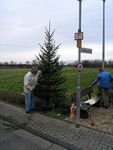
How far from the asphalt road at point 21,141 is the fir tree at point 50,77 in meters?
2.91

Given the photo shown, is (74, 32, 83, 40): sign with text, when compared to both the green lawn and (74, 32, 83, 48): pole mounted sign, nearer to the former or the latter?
(74, 32, 83, 48): pole mounted sign

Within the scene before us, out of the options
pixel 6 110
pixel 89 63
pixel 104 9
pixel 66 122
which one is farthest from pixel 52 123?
pixel 89 63

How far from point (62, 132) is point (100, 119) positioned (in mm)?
2194

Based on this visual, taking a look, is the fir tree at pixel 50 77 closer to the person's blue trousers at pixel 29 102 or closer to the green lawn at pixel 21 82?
the person's blue trousers at pixel 29 102

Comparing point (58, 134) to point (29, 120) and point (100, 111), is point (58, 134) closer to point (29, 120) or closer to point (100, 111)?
point (29, 120)

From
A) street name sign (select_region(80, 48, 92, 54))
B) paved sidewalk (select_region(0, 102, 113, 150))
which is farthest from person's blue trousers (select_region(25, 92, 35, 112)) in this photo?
street name sign (select_region(80, 48, 92, 54))

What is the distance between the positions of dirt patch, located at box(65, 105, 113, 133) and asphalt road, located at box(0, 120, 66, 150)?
1958 mm

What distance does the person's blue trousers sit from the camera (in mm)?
11625

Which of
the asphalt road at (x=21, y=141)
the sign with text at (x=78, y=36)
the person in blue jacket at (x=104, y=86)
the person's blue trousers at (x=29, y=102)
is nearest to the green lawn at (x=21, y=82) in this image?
the person in blue jacket at (x=104, y=86)

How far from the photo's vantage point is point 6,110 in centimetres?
1228

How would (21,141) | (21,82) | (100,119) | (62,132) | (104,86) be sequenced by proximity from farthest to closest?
(21,82) < (104,86) < (100,119) < (62,132) < (21,141)

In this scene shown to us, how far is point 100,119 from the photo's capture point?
10.5m

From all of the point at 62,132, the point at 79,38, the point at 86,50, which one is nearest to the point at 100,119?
the point at 62,132

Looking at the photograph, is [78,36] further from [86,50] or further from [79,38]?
[86,50]
